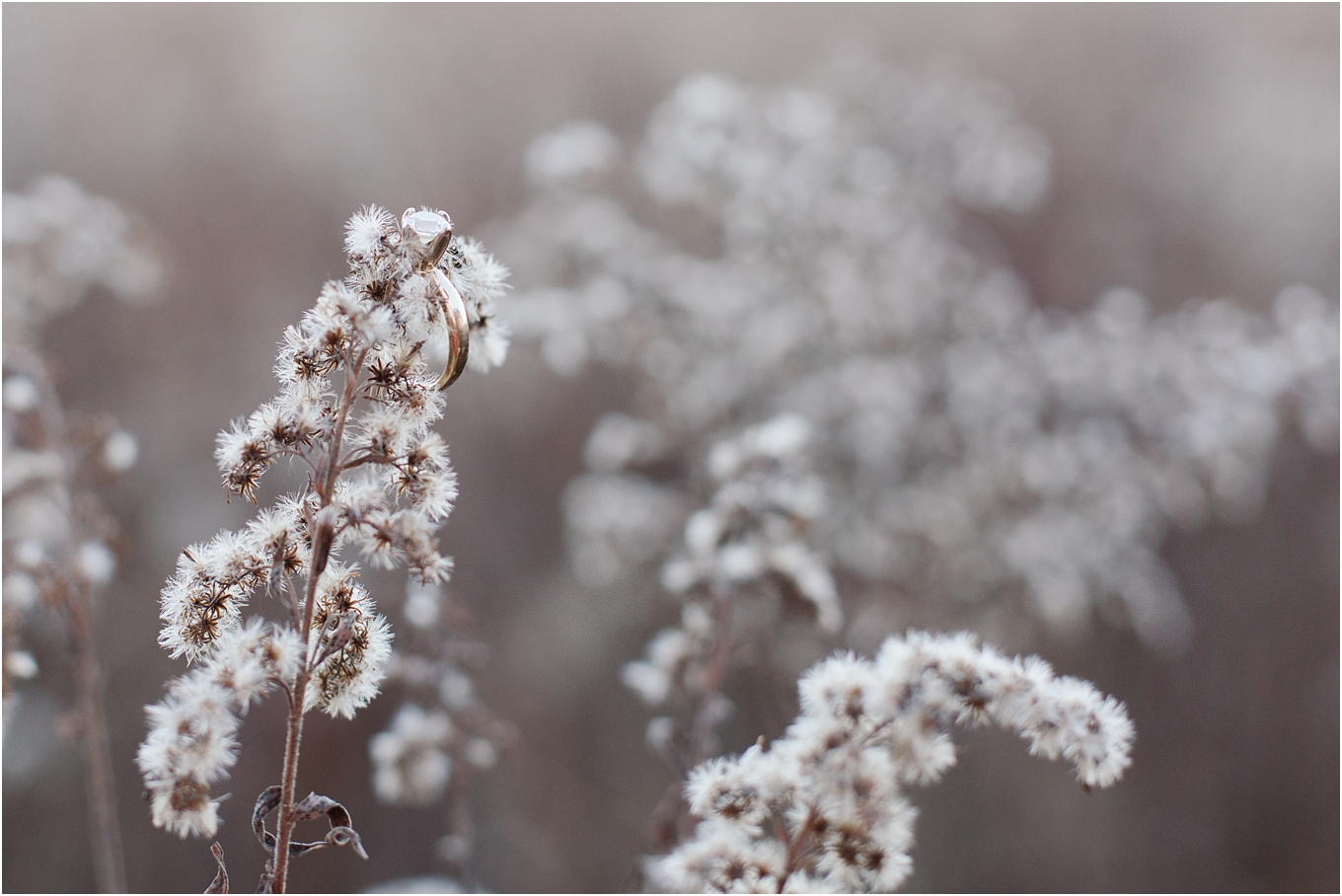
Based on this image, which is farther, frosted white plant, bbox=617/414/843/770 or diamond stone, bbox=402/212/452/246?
frosted white plant, bbox=617/414/843/770

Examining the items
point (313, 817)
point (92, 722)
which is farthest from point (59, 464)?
point (313, 817)

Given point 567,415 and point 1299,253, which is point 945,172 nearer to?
point 567,415

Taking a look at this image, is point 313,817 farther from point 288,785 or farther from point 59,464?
point 59,464

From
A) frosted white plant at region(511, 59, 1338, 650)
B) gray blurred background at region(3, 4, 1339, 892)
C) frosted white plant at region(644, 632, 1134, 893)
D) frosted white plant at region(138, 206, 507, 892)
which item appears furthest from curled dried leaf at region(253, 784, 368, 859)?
gray blurred background at region(3, 4, 1339, 892)

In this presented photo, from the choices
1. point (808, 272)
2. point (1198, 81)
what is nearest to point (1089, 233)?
point (1198, 81)

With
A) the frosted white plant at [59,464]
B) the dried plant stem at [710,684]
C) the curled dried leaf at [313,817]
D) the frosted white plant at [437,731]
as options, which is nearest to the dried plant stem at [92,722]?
the frosted white plant at [59,464]

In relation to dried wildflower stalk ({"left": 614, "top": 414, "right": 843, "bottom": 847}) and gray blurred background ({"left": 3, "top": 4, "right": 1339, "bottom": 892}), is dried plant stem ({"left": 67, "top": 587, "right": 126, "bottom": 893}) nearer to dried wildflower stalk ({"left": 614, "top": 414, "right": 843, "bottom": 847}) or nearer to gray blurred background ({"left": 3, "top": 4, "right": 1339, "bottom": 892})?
dried wildflower stalk ({"left": 614, "top": 414, "right": 843, "bottom": 847})

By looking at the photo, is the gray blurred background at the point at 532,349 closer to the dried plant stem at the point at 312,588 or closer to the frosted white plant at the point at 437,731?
the frosted white plant at the point at 437,731
